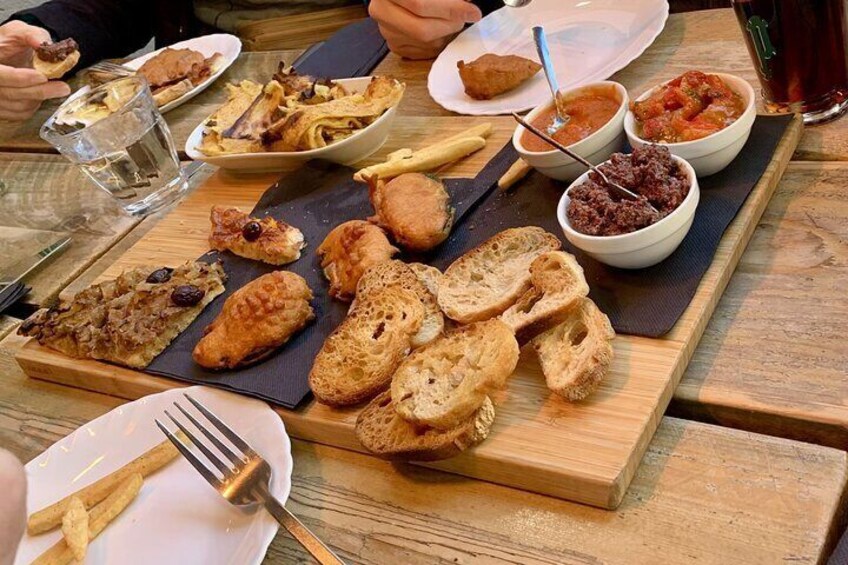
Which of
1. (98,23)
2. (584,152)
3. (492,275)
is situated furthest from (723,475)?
(98,23)

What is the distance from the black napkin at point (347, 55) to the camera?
2.87m

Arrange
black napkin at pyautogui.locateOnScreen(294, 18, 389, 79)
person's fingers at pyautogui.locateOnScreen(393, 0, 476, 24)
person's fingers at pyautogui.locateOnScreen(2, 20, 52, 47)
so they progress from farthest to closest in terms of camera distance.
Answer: person's fingers at pyautogui.locateOnScreen(2, 20, 52, 47)
black napkin at pyautogui.locateOnScreen(294, 18, 389, 79)
person's fingers at pyautogui.locateOnScreen(393, 0, 476, 24)

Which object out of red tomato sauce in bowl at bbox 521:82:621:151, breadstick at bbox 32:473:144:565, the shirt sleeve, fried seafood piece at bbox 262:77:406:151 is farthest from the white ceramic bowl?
the shirt sleeve

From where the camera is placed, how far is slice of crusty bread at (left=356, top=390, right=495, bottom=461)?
4.31ft

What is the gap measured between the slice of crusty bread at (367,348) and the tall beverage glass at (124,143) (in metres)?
1.24

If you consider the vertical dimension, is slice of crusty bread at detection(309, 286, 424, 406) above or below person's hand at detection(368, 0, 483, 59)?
below

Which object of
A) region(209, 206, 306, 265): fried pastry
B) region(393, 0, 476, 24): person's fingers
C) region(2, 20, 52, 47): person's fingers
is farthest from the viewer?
region(2, 20, 52, 47): person's fingers

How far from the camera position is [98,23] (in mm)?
3965

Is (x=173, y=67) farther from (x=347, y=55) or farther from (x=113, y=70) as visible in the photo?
(x=347, y=55)

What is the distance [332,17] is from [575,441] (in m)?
2.91

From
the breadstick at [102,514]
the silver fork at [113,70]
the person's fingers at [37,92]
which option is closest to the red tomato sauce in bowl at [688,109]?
the breadstick at [102,514]

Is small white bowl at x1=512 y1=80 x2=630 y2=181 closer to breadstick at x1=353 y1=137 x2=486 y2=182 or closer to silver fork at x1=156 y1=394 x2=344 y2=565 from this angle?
breadstick at x1=353 y1=137 x2=486 y2=182

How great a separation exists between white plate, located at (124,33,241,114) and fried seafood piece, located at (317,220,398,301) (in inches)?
58.9

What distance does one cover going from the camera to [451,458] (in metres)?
1.34
